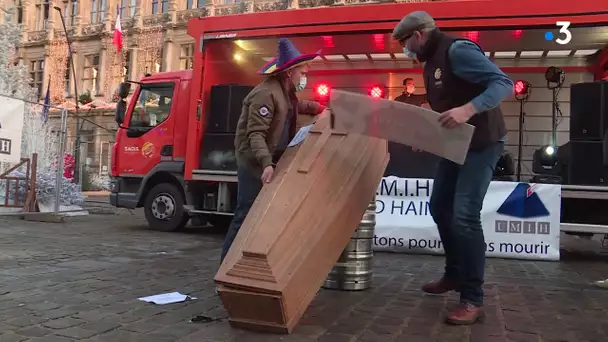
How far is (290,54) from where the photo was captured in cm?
394

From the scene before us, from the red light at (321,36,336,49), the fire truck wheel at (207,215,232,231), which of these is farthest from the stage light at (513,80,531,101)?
the fire truck wheel at (207,215,232,231)

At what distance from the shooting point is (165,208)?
9344mm

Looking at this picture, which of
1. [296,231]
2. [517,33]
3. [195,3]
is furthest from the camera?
[195,3]

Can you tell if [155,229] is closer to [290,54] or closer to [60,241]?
[60,241]

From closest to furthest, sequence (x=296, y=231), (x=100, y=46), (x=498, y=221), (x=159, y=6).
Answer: (x=296, y=231), (x=498, y=221), (x=159, y=6), (x=100, y=46)

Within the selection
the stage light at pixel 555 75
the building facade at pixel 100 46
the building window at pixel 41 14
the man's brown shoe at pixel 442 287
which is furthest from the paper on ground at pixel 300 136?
the building window at pixel 41 14

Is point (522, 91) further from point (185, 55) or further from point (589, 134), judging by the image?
point (185, 55)

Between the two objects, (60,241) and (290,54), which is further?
(60,241)

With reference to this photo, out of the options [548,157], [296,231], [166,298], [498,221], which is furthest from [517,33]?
[166,298]

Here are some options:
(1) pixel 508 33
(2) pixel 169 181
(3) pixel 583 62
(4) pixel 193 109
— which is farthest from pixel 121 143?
(3) pixel 583 62

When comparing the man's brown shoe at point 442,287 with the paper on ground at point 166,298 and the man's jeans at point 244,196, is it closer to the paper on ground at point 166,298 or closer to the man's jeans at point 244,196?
the man's jeans at point 244,196

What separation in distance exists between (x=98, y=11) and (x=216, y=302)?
40.4 metres

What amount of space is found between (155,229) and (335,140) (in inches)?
254

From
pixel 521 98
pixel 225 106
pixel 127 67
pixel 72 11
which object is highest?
pixel 72 11
